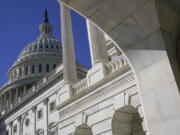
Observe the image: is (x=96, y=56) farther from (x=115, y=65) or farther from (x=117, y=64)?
(x=117, y=64)

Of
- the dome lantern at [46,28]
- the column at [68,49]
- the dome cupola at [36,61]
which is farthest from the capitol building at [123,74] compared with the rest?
the dome lantern at [46,28]

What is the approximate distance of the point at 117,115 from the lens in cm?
1421

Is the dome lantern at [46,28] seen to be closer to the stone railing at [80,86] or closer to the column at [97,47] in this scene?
the stone railing at [80,86]

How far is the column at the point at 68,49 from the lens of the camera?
19.7m

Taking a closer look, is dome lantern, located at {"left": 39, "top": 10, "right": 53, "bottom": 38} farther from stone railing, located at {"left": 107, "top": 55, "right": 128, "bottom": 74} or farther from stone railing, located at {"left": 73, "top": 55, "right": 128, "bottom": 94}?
stone railing, located at {"left": 107, "top": 55, "right": 128, "bottom": 74}

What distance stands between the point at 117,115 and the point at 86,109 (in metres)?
2.57

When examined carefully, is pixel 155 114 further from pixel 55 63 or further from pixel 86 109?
pixel 55 63

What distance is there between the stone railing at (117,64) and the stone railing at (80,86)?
2400 mm

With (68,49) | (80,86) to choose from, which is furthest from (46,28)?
(80,86)

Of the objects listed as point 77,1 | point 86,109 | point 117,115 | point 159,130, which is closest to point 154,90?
point 159,130

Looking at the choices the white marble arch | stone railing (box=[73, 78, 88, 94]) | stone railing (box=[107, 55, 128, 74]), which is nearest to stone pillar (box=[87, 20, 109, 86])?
stone railing (box=[107, 55, 128, 74])

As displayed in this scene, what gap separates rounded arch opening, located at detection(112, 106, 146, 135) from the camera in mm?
14070

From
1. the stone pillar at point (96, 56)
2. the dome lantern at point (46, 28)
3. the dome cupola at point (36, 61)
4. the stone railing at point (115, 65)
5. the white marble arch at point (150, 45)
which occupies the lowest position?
the white marble arch at point (150, 45)

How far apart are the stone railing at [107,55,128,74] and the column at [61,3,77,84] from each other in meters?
4.62
